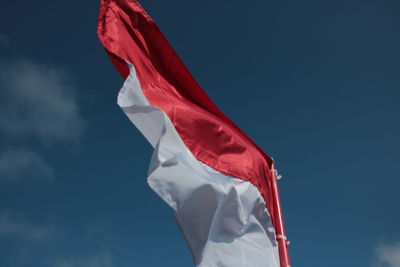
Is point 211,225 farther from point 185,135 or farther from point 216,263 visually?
point 185,135

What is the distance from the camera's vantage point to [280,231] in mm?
6707

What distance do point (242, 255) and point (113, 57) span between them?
4.03m

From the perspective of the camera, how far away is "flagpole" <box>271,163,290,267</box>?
625 cm

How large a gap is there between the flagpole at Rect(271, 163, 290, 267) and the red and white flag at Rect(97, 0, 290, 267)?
19 mm

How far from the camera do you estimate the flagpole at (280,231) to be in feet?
20.5

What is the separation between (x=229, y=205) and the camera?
6.00 metres

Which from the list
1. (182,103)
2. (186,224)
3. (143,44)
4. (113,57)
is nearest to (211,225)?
(186,224)

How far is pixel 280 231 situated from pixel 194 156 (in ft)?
6.38

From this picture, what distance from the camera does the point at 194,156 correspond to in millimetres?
6664

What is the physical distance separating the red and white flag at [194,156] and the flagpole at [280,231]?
2cm

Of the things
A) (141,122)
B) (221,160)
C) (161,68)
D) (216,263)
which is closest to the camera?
(216,263)

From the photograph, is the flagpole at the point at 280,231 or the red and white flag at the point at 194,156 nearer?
the red and white flag at the point at 194,156

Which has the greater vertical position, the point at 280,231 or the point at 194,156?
the point at 194,156

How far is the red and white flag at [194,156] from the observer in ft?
18.4
